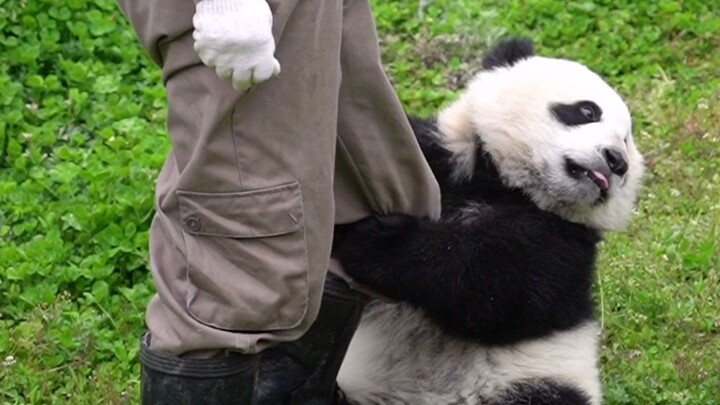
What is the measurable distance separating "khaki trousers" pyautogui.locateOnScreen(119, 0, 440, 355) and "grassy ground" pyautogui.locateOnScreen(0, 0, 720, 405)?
1191 mm

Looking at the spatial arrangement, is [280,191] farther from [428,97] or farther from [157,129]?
[428,97]

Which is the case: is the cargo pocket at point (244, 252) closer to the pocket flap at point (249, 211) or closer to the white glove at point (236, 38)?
the pocket flap at point (249, 211)

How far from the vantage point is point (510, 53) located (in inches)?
180

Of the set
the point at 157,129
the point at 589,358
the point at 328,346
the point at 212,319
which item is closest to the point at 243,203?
the point at 212,319

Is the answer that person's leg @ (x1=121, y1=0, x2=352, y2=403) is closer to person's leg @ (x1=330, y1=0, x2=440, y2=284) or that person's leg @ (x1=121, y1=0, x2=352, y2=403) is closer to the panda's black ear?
person's leg @ (x1=330, y1=0, x2=440, y2=284)

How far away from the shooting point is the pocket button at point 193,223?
3.27 metres

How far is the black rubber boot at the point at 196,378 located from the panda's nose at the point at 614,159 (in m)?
1.29

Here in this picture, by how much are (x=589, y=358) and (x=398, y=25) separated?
11.3 feet

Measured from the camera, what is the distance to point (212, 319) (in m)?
3.29

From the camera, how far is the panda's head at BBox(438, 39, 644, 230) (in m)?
4.14

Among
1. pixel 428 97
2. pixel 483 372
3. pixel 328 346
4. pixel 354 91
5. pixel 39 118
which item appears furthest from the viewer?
pixel 428 97

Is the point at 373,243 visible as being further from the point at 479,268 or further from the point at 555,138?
the point at 555,138

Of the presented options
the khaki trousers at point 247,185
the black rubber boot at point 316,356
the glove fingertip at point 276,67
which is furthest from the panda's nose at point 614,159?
the glove fingertip at point 276,67

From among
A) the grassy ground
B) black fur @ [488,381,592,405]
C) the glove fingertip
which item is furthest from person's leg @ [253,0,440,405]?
the grassy ground
